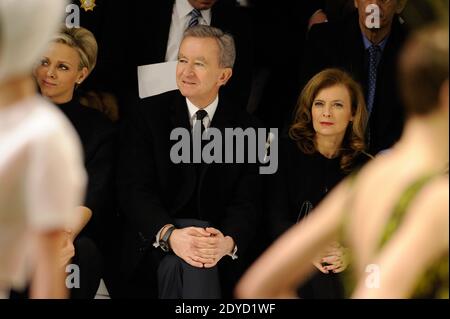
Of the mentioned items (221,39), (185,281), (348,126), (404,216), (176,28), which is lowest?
(404,216)

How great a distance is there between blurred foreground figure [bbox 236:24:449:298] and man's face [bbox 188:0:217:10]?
10.7ft

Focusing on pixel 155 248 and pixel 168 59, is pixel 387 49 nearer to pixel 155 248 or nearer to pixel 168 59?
pixel 168 59

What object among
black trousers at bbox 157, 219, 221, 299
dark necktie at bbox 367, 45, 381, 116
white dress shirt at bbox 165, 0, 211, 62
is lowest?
black trousers at bbox 157, 219, 221, 299

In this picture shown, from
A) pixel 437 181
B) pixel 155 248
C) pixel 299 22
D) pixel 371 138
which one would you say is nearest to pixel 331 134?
pixel 371 138

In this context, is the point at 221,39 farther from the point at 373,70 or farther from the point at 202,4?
the point at 373,70

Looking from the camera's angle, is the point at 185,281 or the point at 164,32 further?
the point at 164,32

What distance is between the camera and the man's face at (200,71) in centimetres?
561

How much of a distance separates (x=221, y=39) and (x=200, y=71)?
19 centimetres

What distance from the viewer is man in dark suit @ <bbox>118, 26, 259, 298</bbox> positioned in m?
5.46

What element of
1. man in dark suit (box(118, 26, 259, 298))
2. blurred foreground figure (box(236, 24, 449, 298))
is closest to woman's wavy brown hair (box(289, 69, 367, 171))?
man in dark suit (box(118, 26, 259, 298))

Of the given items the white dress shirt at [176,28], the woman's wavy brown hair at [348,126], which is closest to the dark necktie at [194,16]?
the white dress shirt at [176,28]

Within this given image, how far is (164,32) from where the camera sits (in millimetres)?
5742

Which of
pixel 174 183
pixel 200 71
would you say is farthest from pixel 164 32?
pixel 174 183

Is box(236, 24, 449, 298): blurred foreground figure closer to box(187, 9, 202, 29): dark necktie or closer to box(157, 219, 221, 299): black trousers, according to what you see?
box(157, 219, 221, 299): black trousers
